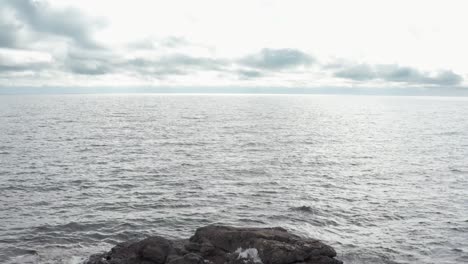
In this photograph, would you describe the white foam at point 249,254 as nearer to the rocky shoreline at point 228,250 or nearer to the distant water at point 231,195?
the rocky shoreline at point 228,250

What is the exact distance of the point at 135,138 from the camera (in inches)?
3465

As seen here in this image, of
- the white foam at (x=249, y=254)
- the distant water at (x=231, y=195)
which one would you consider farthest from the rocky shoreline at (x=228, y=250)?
the distant water at (x=231, y=195)

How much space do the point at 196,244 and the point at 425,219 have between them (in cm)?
2400

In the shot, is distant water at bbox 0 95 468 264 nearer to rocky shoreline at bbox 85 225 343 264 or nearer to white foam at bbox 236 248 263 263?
rocky shoreline at bbox 85 225 343 264

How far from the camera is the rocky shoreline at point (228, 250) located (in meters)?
24.5

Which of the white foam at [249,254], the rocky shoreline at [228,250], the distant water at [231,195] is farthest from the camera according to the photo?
the distant water at [231,195]

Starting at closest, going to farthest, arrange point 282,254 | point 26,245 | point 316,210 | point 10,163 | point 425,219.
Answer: point 282,254
point 26,245
point 425,219
point 316,210
point 10,163

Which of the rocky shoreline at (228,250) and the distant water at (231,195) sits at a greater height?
the rocky shoreline at (228,250)

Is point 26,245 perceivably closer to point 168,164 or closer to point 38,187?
point 38,187

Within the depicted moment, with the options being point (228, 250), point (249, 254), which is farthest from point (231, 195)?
point (249, 254)

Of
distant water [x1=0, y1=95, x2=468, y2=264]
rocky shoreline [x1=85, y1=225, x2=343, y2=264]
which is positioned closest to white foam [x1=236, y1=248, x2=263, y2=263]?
rocky shoreline [x1=85, y1=225, x2=343, y2=264]

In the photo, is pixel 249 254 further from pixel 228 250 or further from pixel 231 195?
pixel 231 195

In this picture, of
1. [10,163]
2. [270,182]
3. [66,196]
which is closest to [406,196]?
[270,182]

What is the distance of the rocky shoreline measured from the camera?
24500 millimetres
